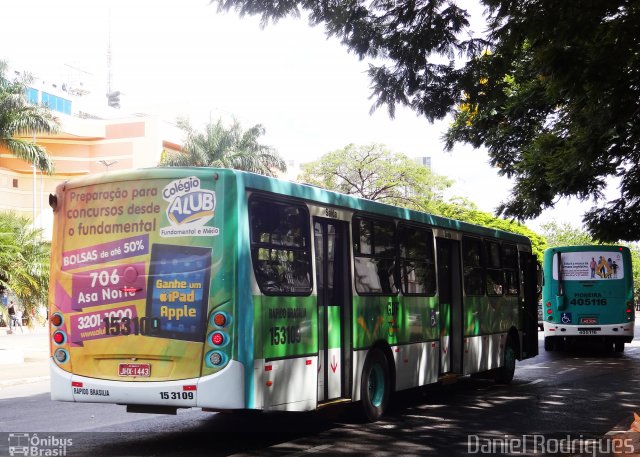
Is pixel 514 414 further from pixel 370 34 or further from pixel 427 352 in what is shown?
pixel 370 34

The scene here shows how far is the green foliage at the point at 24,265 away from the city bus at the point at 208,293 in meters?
12.2

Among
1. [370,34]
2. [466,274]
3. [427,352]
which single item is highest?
[370,34]

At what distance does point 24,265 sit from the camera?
21.7 meters

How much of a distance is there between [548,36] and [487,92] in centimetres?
217

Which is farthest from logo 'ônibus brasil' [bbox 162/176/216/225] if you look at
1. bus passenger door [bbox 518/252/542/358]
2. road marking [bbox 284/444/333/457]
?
bus passenger door [bbox 518/252/542/358]

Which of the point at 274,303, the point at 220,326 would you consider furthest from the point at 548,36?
the point at 220,326

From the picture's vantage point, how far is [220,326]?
8.09 metres

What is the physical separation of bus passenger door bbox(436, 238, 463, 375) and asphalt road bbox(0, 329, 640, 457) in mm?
716

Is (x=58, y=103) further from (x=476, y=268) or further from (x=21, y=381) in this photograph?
(x=476, y=268)

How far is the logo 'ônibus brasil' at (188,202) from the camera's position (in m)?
8.34

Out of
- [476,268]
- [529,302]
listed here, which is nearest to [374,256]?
[476,268]

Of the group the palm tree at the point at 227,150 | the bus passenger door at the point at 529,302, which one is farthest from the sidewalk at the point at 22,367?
the palm tree at the point at 227,150

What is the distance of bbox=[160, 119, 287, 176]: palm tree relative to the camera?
47719 millimetres

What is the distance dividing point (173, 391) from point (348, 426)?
3.14 m
